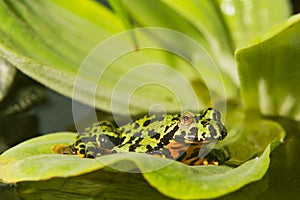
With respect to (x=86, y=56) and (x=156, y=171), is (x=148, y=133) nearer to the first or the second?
(x=86, y=56)

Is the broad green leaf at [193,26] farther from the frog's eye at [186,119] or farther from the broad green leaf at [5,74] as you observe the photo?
the broad green leaf at [5,74]

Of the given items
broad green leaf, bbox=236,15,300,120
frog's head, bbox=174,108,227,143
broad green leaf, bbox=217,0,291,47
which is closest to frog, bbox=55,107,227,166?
frog's head, bbox=174,108,227,143

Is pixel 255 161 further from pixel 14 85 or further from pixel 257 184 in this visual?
pixel 14 85

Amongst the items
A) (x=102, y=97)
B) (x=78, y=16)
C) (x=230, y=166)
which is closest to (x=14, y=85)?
(x=78, y=16)

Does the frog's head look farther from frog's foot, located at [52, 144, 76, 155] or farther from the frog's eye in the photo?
frog's foot, located at [52, 144, 76, 155]

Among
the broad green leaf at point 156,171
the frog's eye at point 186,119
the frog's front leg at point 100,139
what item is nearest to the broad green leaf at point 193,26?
the frog's eye at point 186,119

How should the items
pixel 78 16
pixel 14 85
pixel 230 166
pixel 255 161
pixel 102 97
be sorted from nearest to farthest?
pixel 255 161 → pixel 230 166 → pixel 102 97 → pixel 78 16 → pixel 14 85
